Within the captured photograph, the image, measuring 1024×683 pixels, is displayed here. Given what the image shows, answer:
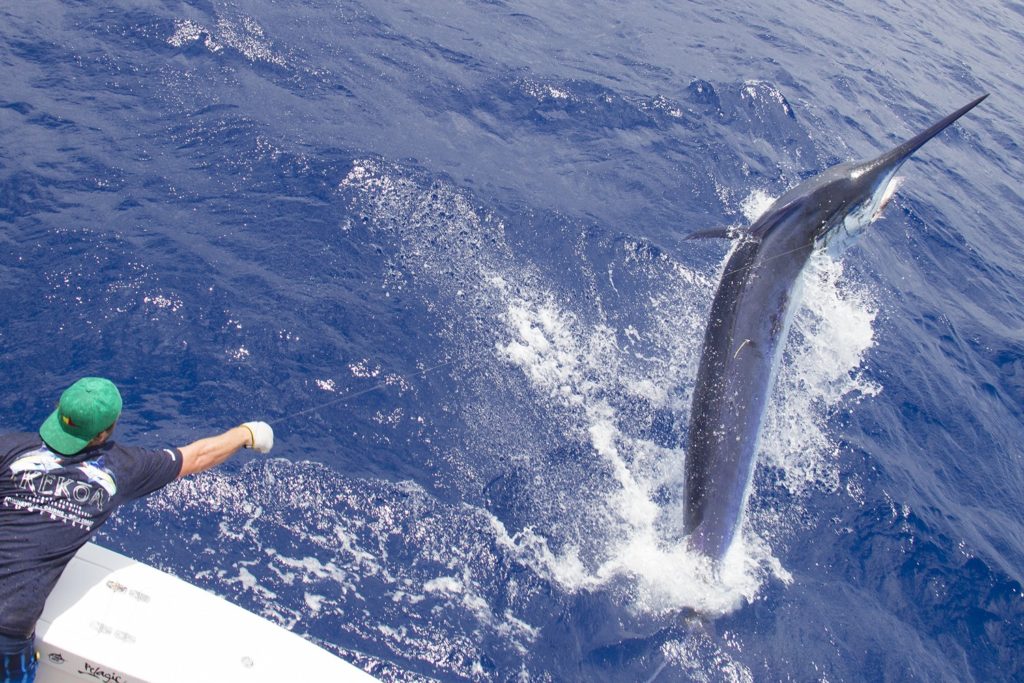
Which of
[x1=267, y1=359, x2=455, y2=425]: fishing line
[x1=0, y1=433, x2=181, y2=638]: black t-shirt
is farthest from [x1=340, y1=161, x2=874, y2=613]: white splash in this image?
[x1=0, y1=433, x2=181, y2=638]: black t-shirt

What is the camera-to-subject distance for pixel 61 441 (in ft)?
13.0

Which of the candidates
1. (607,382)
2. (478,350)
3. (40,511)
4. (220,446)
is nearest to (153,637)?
(40,511)

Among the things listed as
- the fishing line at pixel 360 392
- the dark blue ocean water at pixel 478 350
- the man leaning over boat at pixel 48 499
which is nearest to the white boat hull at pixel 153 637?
the man leaning over boat at pixel 48 499

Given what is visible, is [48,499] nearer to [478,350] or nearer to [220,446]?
[220,446]

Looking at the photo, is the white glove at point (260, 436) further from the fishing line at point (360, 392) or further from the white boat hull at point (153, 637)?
the fishing line at point (360, 392)

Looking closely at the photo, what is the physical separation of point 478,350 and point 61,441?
4254 mm

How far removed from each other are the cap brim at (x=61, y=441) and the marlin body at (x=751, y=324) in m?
4.73

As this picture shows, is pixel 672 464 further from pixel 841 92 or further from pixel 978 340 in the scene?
pixel 841 92

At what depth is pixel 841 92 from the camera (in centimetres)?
1684

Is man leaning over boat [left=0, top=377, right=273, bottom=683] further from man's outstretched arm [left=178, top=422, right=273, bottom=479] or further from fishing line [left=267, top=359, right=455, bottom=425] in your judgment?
fishing line [left=267, top=359, right=455, bottom=425]

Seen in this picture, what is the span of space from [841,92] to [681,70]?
448cm

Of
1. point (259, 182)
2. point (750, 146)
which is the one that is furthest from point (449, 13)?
point (259, 182)

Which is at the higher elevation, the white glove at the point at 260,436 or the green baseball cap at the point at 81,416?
the green baseball cap at the point at 81,416

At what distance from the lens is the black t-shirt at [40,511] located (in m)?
3.87
